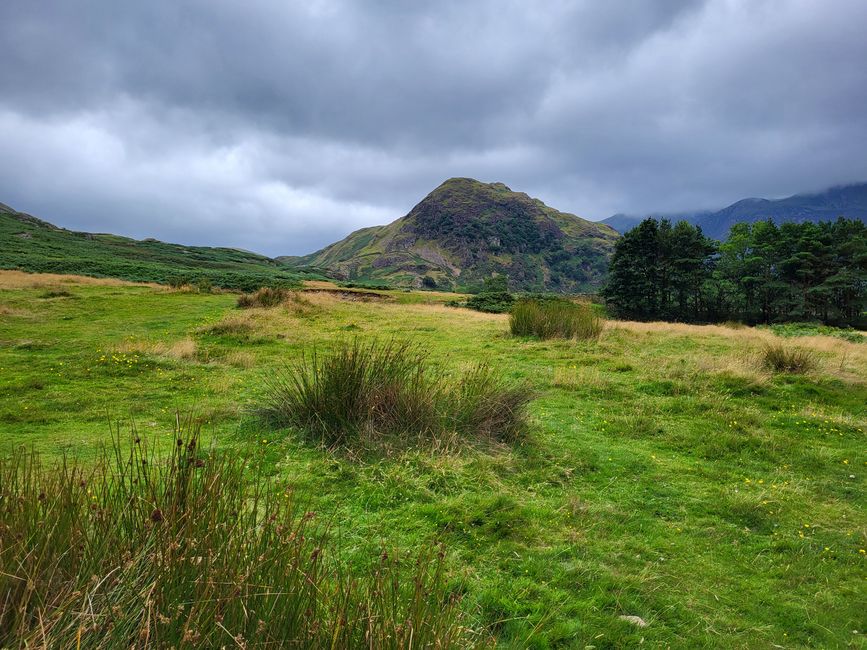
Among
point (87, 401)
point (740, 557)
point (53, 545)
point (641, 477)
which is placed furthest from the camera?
point (87, 401)

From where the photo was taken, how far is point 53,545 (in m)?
2.10

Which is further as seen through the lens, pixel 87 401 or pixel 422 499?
pixel 87 401

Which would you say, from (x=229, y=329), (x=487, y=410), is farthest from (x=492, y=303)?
(x=487, y=410)

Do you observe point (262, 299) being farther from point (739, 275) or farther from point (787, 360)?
point (739, 275)

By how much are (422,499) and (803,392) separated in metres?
10.8

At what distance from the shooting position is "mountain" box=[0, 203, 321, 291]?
5244 cm

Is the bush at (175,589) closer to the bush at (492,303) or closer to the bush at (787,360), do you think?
the bush at (787,360)

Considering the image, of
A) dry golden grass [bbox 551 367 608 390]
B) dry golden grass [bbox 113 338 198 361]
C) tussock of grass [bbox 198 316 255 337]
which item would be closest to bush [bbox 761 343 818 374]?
dry golden grass [bbox 551 367 608 390]

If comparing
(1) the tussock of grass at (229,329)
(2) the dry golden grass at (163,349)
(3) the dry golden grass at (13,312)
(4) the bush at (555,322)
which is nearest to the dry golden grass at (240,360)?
(2) the dry golden grass at (163,349)

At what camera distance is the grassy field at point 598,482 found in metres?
3.71

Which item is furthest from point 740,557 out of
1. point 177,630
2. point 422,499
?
point 177,630

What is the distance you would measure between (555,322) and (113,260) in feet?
264

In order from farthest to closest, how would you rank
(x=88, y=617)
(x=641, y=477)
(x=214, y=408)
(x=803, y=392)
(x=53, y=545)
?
(x=803, y=392), (x=214, y=408), (x=641, y=477), (x=53, y=545), (x=88, y=617)

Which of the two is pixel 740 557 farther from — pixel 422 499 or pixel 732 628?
pixel 422 499
